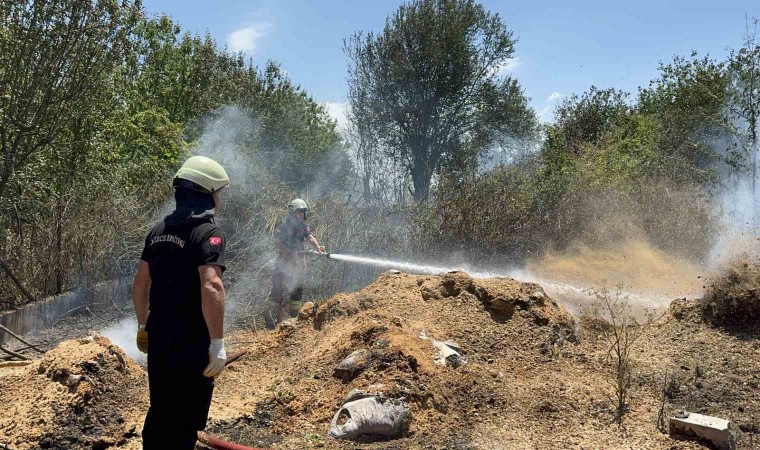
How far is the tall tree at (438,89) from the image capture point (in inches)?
802

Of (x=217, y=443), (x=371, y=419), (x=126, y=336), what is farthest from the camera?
(x=126, y=336)

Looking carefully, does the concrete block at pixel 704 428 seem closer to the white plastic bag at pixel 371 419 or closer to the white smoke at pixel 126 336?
the white plastic bag at pixel 371 419

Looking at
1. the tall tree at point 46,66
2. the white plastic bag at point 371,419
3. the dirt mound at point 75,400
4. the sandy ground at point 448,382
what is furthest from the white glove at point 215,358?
the tall tree at point 46,66

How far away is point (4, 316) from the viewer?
270 inches

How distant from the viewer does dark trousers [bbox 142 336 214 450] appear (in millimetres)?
3086

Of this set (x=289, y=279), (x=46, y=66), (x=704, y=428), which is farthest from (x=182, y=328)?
(x=46, y=66)

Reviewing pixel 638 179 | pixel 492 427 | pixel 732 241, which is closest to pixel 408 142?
pixel 638 179

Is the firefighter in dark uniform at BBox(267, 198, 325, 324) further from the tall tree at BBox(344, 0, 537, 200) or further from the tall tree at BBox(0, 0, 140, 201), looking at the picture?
the tall tree at BBox(344, 0, 537, 200)

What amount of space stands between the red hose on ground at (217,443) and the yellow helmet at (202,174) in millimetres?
1563

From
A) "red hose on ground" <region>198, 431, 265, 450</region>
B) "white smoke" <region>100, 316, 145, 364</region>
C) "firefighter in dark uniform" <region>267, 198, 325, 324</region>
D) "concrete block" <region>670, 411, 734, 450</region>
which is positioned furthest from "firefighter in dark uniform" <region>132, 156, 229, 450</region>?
"firefighter in dark uniform" <region>267, 198, 325, 324</region>

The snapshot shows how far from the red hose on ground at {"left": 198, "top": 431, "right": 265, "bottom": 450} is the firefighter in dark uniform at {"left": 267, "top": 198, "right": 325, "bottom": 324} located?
4428mm

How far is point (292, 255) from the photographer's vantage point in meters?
8.23

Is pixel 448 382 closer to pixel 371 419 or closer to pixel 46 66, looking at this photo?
pixel 371 419

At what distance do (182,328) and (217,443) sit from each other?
3.40 ft
